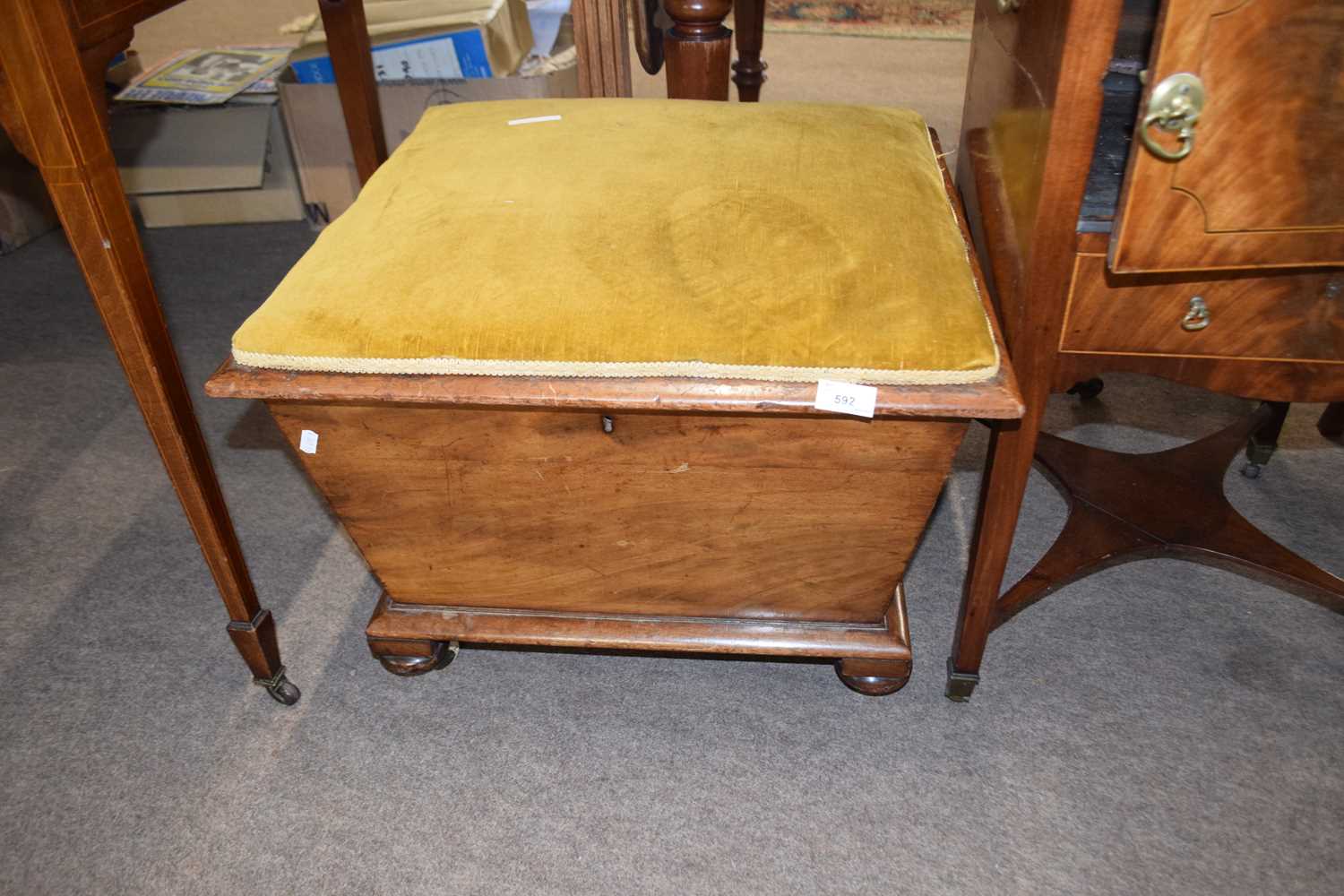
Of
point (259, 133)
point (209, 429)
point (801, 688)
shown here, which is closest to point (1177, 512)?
→ point (801, 688)

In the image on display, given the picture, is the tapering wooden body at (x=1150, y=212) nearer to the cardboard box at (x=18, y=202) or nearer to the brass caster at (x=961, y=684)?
the brass caster at (x=961, y=684)

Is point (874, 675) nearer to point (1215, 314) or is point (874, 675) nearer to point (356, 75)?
point (1215, 314)

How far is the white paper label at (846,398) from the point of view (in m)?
0.75

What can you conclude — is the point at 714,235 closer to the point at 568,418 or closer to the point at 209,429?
the point at 568,418

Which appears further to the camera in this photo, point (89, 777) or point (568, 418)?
point (89, 777)

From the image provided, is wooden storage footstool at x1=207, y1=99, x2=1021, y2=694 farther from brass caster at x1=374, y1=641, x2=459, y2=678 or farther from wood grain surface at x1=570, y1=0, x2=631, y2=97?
wood grain surface at x1=570, y1=0, x2=631, y2=97

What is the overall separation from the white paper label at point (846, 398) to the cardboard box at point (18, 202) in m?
1.82

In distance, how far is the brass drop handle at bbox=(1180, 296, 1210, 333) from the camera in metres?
0.74

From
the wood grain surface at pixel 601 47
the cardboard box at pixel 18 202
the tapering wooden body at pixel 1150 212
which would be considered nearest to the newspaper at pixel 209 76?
the cardboard box at pixel 18 202

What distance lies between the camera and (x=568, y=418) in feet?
2.74

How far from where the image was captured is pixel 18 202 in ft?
6.45

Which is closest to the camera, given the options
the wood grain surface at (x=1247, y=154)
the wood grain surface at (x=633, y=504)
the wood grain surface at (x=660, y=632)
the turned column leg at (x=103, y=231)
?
the wood grain surface at (x=1247, y=154)

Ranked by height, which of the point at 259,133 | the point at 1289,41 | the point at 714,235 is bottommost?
the point at 259,133

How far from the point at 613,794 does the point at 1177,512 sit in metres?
0.73
